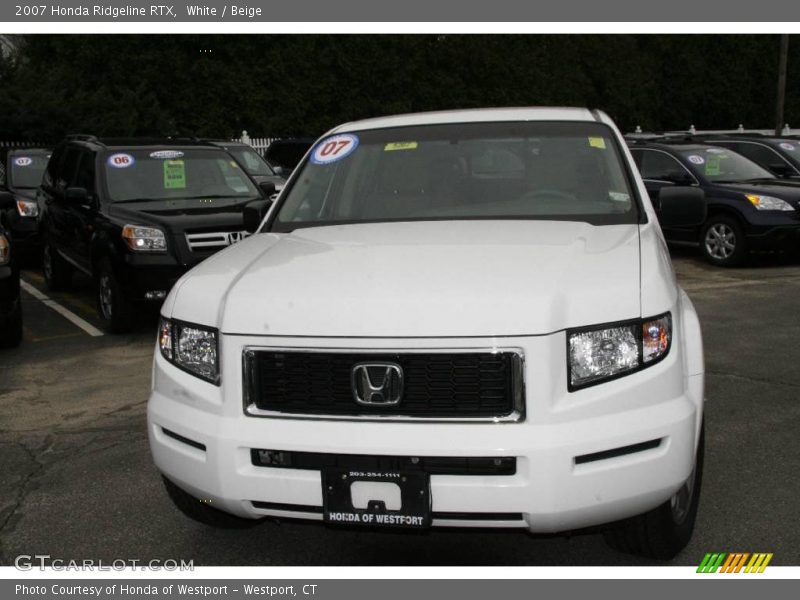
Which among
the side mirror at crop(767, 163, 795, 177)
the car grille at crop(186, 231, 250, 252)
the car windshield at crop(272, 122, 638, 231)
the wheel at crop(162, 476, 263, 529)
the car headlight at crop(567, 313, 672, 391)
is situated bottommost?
the side mirror at crop(767, 163, 795, 177)

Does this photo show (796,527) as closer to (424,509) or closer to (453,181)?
(424,509)

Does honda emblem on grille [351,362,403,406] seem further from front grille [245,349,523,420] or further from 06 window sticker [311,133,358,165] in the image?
06 window sticker [311,133,358,165]

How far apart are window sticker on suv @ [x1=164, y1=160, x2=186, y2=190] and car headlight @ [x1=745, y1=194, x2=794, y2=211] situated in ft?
23.1

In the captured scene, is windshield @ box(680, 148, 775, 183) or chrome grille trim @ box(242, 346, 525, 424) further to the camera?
windshield @ box(680, 148, 775, 183)

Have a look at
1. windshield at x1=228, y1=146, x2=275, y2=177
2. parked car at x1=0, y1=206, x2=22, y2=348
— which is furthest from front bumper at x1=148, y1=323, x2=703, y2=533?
windshield at x1=228, y1=146, x2=275, y2=177

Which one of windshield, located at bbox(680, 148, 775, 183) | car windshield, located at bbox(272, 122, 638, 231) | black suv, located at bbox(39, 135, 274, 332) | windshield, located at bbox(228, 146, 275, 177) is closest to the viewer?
car windshield, located at bbox(272, 122, 638, 231)

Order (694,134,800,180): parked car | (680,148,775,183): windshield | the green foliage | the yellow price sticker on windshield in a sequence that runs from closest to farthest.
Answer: the yellow price sticker on windshield < (680,148,775,183): windshield < (694,134,800,180): parked car < the green foliage

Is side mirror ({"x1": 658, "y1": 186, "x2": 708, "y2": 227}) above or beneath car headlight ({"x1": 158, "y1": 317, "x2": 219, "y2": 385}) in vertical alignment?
above

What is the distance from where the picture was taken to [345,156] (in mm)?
4988

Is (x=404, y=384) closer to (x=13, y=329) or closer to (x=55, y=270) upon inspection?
(x=13, y=329)

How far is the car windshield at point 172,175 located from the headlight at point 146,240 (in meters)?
0.92

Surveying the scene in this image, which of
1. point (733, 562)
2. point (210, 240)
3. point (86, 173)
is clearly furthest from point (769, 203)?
point (733, 562)

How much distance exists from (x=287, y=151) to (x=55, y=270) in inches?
576

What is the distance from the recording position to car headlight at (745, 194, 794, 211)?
12.2 metres
